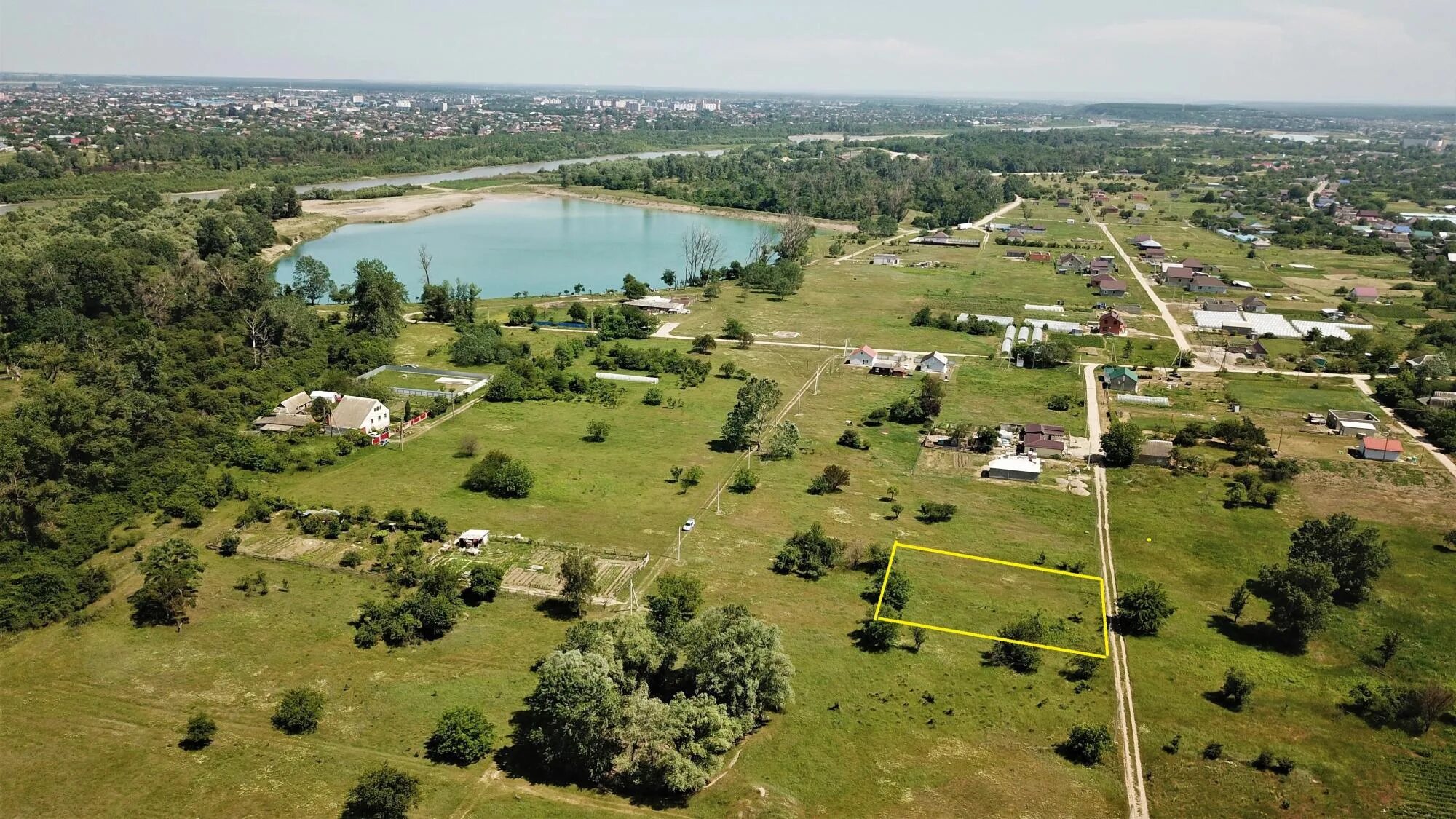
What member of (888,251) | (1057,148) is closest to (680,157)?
(888,251)

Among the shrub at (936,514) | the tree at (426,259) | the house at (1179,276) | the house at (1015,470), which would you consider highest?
the house at (1179,276)

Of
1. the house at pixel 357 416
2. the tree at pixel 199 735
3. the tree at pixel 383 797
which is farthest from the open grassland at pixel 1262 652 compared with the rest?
the house at pixel 357 416

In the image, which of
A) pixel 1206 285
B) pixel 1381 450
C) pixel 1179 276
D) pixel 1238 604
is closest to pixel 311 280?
pixel 1238 604

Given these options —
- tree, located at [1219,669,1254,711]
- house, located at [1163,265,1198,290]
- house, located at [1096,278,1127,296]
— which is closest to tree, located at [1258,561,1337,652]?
tree, located at [1219,669,1254,711]

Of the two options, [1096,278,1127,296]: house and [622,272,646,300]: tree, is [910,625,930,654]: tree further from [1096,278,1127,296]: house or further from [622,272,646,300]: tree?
[1096,278,1127,296]: house

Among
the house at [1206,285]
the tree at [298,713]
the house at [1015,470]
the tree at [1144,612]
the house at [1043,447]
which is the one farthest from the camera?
the house at [1206,285]

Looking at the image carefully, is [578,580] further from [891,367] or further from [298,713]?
[891,367]

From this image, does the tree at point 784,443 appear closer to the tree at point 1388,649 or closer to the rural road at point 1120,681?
the rural road at point 1120,681
